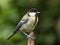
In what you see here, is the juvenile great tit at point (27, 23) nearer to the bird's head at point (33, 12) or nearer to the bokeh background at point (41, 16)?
the bird's head at point (33, 12)

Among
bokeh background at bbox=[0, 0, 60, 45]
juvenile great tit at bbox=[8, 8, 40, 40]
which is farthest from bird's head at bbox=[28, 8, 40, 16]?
bokeh background at bbox=[0, 0, 60, 45]

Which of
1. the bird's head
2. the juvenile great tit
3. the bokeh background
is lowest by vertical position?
the bokeh background

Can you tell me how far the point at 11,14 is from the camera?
557 centimetres

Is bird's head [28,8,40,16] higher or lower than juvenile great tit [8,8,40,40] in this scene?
higher

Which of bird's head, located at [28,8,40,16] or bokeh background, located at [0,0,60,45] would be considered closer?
bird's head, located at [28,8,40,16]

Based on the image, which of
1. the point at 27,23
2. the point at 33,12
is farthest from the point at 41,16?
the point at 33,12

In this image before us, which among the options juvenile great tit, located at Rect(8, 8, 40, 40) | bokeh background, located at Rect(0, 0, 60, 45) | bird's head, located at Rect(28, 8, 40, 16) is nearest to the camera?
bird's head, located at Rect(28, 8, 40, 16)

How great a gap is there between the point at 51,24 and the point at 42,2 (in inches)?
18.0

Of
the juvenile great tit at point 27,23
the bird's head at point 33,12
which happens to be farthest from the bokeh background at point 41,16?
the bird's head at point 33,12

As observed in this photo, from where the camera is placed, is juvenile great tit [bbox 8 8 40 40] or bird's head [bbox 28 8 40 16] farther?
juvenile great tit [bbox 8 8 40 40]

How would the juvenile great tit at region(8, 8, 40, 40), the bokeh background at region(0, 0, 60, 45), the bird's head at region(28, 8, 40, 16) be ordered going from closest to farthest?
the bird's head at region(28, 8, 40, 16), the juvenile great tit at region(8, 8, 40, 40), the bokeh background at region(0, 0, 60, 45)

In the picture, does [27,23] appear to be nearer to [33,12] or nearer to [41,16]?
[33,12]

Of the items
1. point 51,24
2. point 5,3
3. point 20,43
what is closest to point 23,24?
point 20,43

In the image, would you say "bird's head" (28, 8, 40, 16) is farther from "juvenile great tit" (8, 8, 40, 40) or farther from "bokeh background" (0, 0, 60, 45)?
"bokeh background" (0, 0, 60, 45)
